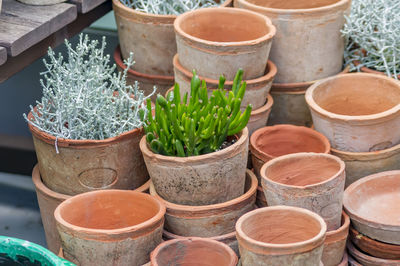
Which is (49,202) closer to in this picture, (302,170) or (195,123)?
(195,123)

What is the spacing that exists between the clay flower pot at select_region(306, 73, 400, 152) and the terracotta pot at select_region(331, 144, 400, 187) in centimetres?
2

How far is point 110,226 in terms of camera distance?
75.7 inches

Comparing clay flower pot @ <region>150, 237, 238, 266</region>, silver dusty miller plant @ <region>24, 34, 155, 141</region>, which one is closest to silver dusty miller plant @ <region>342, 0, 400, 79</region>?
silver dusty miller plant @ <region>24, 34, 155, 141</region>

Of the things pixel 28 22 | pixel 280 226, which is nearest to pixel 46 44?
pixel 28 22

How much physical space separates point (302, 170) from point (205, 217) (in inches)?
12.0

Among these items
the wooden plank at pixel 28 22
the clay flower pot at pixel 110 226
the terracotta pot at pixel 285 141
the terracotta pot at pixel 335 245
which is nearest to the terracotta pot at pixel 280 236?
the terracotta pot at pixel 335 245

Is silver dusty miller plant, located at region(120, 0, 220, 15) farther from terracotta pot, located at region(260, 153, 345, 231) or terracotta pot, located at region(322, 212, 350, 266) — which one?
terracotta pot, located at region(322, 212, 350, 266)

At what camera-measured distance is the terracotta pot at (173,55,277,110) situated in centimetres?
208

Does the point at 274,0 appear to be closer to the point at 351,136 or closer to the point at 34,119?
the point at 351,136

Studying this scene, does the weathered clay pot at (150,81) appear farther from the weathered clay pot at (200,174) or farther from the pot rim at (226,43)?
the weathered clay pot at (200,174)

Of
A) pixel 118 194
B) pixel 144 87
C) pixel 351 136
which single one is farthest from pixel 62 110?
pixel 351 136

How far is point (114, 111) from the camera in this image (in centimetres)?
199

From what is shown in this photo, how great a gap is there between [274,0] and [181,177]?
90cm

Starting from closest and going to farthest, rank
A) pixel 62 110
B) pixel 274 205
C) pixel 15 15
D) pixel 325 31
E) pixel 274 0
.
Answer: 1. pixel 274 205
2. pixel 62 110
3. pixel 15 15
4. pixel 325 31
5. pixel 274 0
